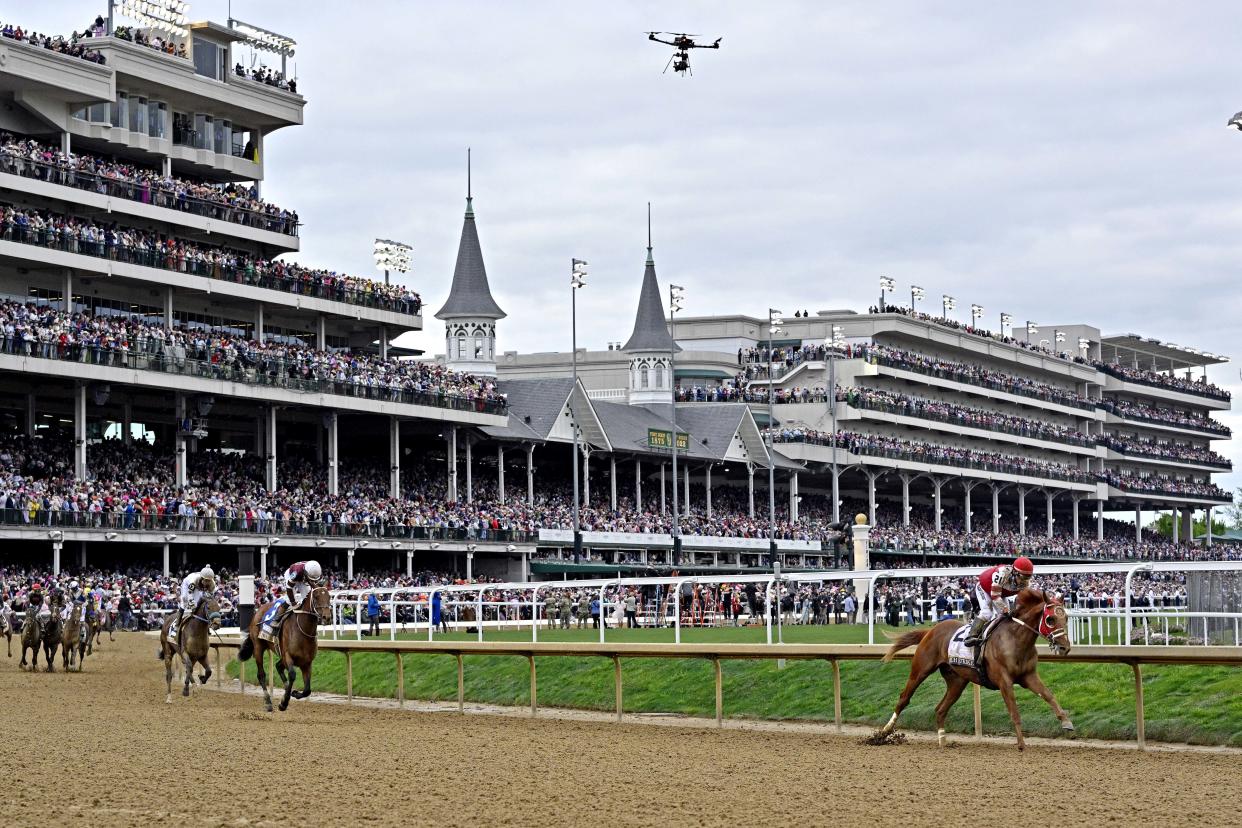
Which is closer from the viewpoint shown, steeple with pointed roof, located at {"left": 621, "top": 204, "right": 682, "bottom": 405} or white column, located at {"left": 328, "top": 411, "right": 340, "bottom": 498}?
white column, located at {"left": 328, "top": 411, "right": 340, "bottom": 498}

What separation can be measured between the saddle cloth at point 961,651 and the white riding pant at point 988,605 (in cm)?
18

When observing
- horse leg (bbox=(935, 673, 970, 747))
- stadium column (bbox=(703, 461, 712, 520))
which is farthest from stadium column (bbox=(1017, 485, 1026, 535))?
horse leg (bbox=(935, 673, 970, 747))

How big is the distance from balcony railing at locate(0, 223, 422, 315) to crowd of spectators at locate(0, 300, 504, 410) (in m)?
1.55

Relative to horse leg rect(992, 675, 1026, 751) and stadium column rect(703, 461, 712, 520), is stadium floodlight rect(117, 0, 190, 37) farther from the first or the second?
horse leg rect(992, 675, 1026, 751)

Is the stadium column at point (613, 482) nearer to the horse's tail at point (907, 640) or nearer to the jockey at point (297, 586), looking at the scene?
the jockey at point (297, 586)

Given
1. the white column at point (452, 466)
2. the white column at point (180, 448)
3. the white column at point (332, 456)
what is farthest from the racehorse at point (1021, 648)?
the white column at point (452, 466)

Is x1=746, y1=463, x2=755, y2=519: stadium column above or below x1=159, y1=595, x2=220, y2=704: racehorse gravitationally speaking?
above

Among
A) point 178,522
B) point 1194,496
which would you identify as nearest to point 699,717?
point 178,522

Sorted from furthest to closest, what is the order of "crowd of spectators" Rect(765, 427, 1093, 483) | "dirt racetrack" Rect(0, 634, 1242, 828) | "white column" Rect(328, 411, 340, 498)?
"crowd of spectators" Rect(765, 427, 1093, 483) → "white column" Rect(328, 411, 340, 498) → "dirt racetrack" Rect(0, 634, 1242, 828)

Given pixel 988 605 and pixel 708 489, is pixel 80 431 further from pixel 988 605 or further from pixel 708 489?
pixel 988 605

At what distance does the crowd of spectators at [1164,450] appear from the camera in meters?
98.6

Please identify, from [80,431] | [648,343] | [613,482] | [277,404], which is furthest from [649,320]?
[80,431]

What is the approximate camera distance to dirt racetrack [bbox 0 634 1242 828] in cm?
1055

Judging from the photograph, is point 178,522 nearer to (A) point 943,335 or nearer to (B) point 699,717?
(B) point 699,717
